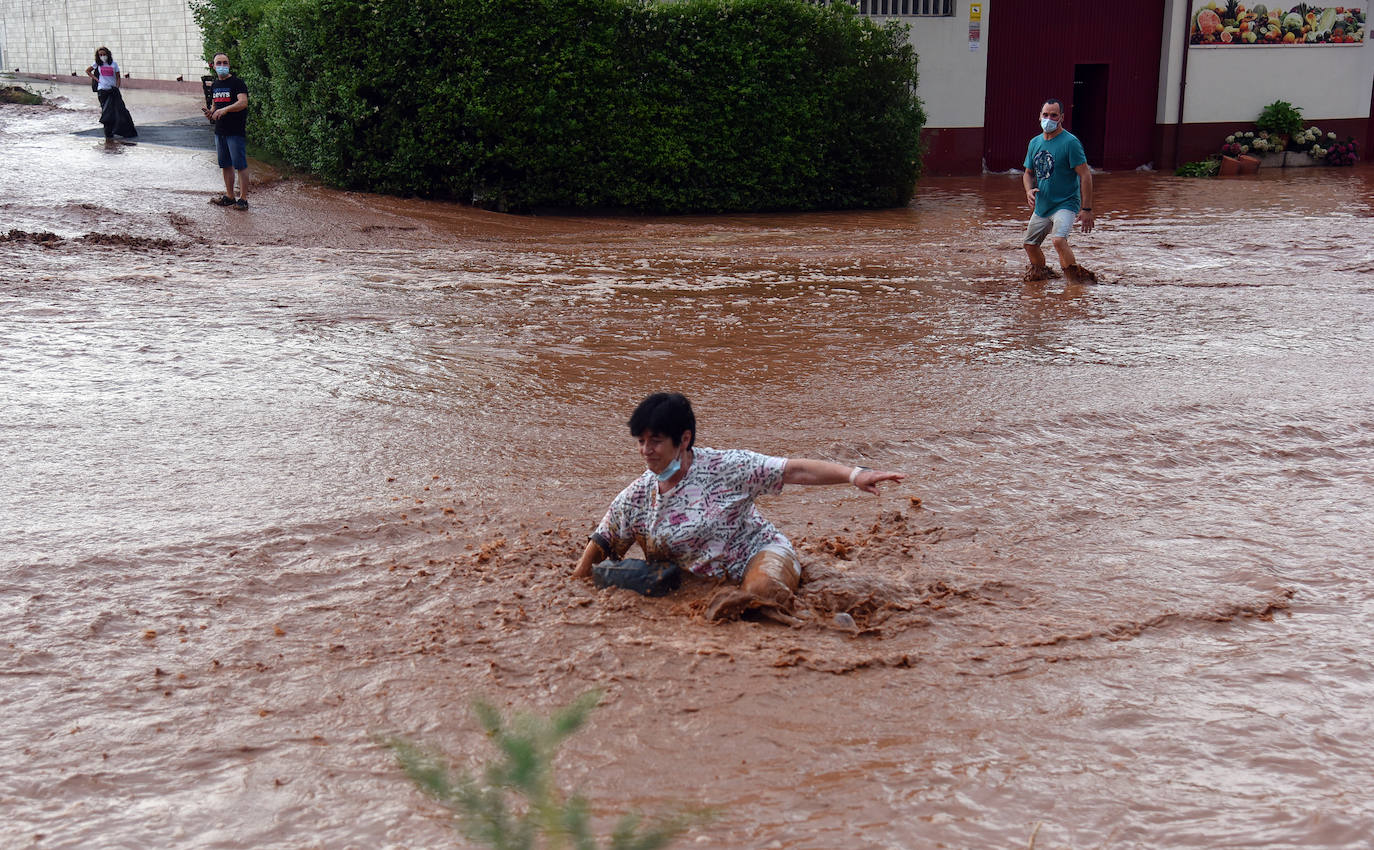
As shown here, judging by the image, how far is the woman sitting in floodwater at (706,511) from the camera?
4750mm

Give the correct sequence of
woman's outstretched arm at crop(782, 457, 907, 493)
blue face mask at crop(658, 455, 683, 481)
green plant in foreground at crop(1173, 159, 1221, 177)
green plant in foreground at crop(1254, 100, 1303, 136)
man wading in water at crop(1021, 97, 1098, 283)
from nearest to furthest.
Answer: woman's outstretched arm at crop(782, 457, 907, 493) < blue face mask at crop(658, 455, 683, 481) < man wading in water at crop(1021, 97, 1098, 283) < green plant in foreground at crop(1173, 159, 1221, 177) < green plant in foreground at crop(1254, 100, 1303, 136)

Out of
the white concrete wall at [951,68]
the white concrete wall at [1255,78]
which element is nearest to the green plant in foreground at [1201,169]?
the white concrete wall at [1255,78]

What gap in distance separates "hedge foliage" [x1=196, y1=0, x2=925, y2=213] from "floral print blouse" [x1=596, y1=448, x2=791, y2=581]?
36.6 feet

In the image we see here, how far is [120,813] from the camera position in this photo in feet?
11.6

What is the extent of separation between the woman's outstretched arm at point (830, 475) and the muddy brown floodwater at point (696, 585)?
49cm

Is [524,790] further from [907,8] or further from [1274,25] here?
[1274,25]

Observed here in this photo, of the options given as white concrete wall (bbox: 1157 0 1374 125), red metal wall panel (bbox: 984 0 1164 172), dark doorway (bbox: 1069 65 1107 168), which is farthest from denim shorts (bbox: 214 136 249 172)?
white concrete wall (bbox: 1157 0 1374 125)

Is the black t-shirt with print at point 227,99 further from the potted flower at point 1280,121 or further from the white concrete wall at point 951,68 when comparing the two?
the potted flower at point 1280,121

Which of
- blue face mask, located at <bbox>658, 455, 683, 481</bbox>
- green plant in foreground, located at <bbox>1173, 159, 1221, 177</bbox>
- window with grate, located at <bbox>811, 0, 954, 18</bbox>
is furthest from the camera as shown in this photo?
green plant in foreground, located at <bbox>1173, 159, 1221, 177</bbox>

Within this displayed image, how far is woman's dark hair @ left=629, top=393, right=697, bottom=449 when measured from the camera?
4.71 metres

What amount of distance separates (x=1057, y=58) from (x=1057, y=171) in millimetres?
11482

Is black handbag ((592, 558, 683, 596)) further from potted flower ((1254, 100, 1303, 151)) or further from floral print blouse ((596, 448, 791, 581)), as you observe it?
potted flower ((1254, 100, 1303, 151))

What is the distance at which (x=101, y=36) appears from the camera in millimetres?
32344

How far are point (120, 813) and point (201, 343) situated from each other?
596 centimetres
